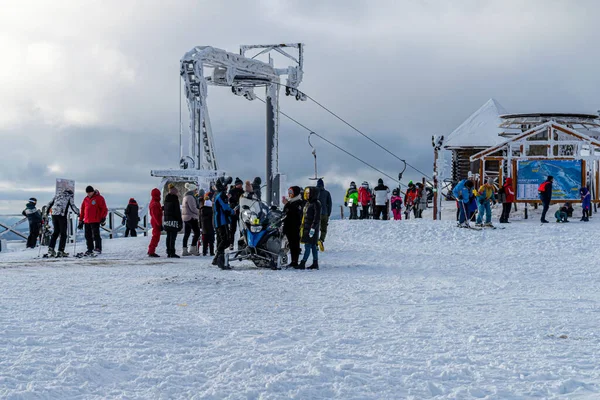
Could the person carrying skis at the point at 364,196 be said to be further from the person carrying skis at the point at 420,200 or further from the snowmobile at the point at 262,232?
the snowmobile at the point at 262,232

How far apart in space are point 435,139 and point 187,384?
2221 centimetres

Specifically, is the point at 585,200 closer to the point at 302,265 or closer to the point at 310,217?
the point at 302,265

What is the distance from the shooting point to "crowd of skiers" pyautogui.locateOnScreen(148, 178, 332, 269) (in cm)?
1330

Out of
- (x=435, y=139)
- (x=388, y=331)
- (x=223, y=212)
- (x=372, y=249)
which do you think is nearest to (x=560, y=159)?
(x=435, y=139)

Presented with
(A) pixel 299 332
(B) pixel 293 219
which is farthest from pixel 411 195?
(A) pixel 299 332

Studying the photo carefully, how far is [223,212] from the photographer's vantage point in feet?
44.1

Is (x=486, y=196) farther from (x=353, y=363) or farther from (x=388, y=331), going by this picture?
(x=353, y=363)

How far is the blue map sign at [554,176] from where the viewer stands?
26672 mm

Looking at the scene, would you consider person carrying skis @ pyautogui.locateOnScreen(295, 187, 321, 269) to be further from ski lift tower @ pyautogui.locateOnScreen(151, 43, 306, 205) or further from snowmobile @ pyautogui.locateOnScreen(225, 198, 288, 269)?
ski lift tower @ pyautogui.locateOnScreen(151, 43, 306, 205)

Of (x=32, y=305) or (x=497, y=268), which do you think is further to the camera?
(x=497, y=268)

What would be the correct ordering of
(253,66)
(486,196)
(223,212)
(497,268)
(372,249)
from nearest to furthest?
1. (223,212)
2. (497,268)
3. (372,249)
4. (486,196)
5. (253,66)

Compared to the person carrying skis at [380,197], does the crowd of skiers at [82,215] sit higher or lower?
lower

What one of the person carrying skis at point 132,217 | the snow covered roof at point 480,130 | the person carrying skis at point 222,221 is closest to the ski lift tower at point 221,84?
the person carrying skis at point 132,217

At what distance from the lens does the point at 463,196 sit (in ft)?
71.6
